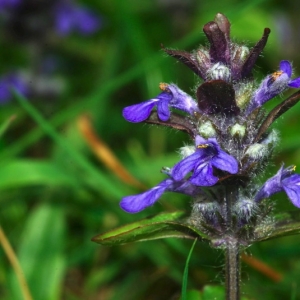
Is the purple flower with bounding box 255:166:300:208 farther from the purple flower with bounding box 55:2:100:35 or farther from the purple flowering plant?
the purple flower with bounding box 55:2:100:35

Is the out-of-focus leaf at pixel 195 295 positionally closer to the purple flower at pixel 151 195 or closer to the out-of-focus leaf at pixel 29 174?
the purple flower at pixel 151 195

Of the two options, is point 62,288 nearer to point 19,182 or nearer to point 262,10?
point 19,182

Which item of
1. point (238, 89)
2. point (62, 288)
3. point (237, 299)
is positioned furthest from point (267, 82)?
point (62, 288)

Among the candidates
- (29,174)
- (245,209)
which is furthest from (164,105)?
(29,174)

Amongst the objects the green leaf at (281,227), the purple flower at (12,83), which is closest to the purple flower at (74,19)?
the purple flower at (12,83)

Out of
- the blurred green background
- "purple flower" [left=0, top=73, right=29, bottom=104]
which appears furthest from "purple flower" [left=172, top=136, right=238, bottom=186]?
"purple flower" [left=0, top=73, right=29, bottom=104]

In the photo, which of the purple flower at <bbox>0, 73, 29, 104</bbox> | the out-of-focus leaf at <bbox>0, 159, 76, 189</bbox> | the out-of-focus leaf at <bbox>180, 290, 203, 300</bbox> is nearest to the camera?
the out-of-focus leaf at <bbox>180, 290, 203, 300</bbox>

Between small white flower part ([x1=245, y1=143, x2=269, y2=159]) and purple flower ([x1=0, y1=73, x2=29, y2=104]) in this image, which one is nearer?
small white flower part ([x1=245, y1=143, x2=269, y2=159])
